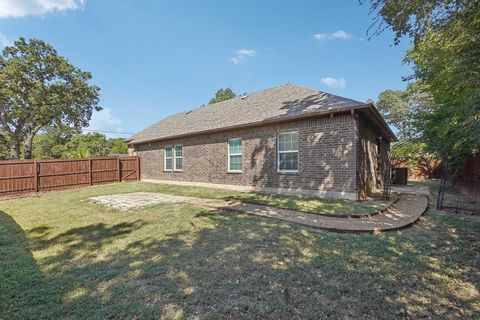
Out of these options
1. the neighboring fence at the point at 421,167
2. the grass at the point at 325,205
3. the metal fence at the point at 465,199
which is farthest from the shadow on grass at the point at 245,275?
the neighboring fence at the point at 421,167

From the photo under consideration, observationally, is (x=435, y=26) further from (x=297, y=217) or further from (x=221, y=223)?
(x=221, y=223)

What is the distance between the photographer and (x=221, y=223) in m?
5.61

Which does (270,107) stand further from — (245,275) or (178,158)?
(245,275)

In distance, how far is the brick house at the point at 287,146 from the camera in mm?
8430

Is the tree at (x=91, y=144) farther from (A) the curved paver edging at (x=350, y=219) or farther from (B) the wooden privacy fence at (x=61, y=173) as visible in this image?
(A) the curved paver edging at (x=350, y=219)

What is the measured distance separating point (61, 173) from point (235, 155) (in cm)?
980

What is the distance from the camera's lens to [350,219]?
19.5 ft

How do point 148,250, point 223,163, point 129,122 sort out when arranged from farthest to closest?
point 129,122 → point 223,163 → point 148,250

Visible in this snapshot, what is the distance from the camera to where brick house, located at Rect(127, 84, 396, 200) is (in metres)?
8.43

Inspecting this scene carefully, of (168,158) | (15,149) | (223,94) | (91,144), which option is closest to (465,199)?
(168,158)

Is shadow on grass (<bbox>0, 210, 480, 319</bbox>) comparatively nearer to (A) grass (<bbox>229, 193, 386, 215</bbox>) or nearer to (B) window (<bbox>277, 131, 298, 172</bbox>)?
(A) grass (<bbox>229, 193, 386, 215</bbox>)

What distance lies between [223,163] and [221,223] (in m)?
6.54

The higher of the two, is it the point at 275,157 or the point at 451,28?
the point at 451,28

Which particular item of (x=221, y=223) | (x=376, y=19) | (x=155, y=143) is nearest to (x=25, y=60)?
(x=155, y=143)
